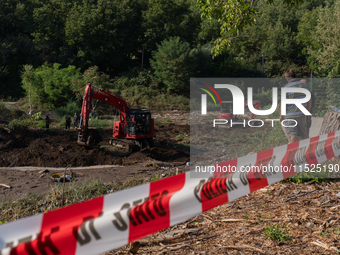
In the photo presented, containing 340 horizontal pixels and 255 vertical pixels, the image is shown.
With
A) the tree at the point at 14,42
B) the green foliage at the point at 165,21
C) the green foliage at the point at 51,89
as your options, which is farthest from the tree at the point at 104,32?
the green foliage at the point at 51,89

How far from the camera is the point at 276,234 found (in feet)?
11.9

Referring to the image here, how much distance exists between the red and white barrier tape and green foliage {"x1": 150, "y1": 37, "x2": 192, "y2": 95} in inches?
1246

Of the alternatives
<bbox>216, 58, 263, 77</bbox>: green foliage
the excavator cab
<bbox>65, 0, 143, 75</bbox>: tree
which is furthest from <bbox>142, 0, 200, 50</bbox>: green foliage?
the excavator cab

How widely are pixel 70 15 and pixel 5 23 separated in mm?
8266

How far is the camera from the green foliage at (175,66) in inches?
1391

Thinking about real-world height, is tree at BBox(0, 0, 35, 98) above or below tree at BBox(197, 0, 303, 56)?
above

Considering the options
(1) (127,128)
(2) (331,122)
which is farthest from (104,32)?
(2) (331,122)

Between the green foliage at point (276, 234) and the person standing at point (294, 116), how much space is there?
3.38 m

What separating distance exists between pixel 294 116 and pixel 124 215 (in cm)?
496

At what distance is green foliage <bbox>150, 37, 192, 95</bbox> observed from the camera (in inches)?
1391

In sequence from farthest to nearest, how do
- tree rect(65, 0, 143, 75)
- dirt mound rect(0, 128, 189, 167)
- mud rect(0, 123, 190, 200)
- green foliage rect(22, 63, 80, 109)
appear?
tree rect(65, 0, 143, 75) < green foliage rect(22, 63, 80, 109) < dirt mound rect(0, 128, 189, 167) < mud rect(0, 123, 190, 200)

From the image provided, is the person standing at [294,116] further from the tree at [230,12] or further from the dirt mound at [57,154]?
the dirt mound at [57,154]

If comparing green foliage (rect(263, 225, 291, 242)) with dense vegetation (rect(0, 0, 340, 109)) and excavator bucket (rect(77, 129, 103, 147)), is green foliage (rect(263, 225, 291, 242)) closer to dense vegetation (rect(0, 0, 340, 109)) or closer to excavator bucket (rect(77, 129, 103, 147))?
excavator bucket (rect(77, 129, 103, 147))

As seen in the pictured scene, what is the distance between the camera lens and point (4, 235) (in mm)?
2279
